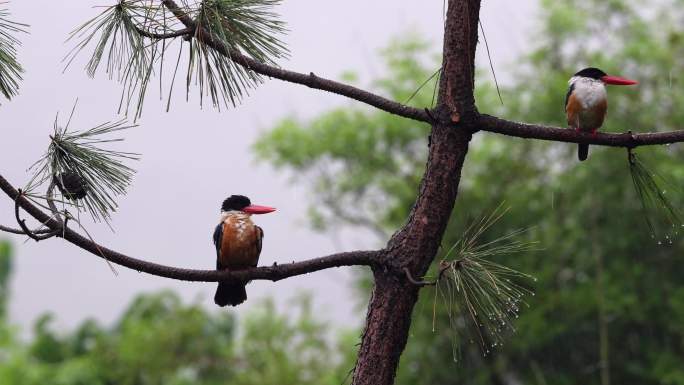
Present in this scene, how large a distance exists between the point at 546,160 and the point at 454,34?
42.2ft

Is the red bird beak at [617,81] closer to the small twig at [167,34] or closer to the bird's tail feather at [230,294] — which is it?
the small twig at [167,34]

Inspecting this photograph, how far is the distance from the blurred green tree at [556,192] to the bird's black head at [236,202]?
935 centimetres

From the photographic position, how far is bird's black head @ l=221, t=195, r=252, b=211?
3.93 m

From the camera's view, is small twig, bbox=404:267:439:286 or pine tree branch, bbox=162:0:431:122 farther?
pine tree branch, bbox=162:0:431:122

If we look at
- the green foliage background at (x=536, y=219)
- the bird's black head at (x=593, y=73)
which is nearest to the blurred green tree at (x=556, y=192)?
the green foliage background at (x=536, y=219)

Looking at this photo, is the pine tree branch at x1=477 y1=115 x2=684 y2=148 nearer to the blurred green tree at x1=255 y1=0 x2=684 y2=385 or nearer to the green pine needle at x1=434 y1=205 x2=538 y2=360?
the green pine needle at x1=434 y1=205 x2=538 y2=360

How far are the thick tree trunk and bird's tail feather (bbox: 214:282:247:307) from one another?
3.48ft

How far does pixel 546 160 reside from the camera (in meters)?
15.3

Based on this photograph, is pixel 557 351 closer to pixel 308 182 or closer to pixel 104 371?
pixel 308 182

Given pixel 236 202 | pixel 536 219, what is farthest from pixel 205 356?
pixel 236 202

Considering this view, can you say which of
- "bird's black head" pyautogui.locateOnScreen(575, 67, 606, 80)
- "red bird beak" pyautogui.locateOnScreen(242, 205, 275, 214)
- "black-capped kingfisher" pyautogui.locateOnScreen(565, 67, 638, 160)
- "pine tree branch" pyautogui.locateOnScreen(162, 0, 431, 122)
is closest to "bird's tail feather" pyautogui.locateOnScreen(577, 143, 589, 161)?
"black-capped kingfisher" pyautogui.locateOnScreen(565, 67, 638, 160)

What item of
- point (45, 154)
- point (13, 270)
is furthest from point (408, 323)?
point (13, 270)

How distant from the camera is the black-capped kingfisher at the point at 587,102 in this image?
389cm

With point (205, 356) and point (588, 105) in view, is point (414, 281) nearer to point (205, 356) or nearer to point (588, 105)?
point (588, 105)
